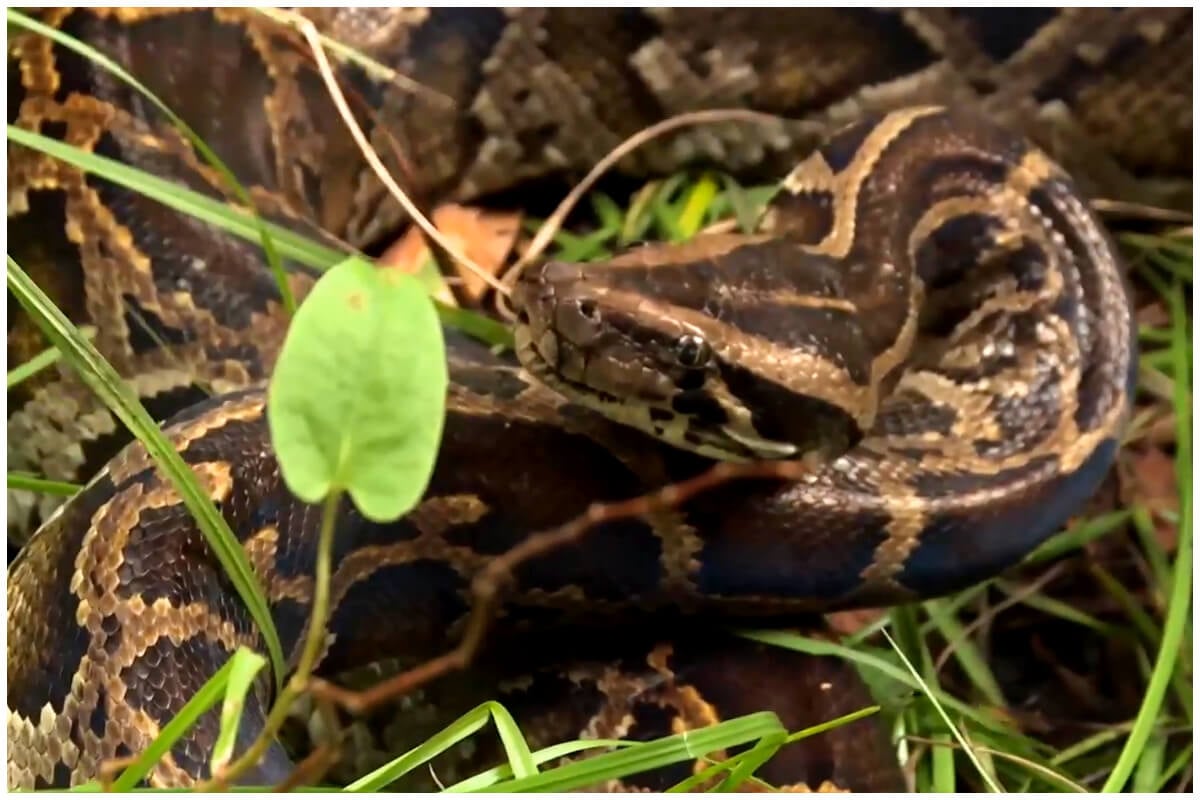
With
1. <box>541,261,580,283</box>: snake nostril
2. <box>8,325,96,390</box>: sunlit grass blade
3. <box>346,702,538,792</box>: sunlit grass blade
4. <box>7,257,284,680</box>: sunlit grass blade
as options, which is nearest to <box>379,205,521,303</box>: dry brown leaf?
<box>8,325,96,390</box>: sunlit grass blade

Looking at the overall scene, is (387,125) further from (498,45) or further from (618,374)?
(618,374)

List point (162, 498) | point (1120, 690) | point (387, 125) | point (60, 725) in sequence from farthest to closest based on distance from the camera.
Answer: point (387, 125), point (1120, 690), point (162, 498), point (60, 725)

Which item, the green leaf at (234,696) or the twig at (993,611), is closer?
the green leaf at (234,696)

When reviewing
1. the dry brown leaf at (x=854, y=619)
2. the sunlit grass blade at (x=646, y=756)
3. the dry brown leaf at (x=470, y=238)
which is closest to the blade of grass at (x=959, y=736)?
the dry brown leaf at (x=854, y=619)


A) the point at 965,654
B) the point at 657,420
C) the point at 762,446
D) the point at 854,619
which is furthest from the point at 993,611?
the point at 657,420

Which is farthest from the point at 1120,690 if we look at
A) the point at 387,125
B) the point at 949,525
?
the point at 387,125

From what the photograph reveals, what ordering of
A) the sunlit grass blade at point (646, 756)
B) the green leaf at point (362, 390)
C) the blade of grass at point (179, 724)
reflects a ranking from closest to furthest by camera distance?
the green leaf at point (362, 390) < the blade of grass at point (179, 724) < the sunlit grass blade at point (646, 756)

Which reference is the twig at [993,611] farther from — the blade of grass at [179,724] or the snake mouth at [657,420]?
the blade of grass at [179,724]

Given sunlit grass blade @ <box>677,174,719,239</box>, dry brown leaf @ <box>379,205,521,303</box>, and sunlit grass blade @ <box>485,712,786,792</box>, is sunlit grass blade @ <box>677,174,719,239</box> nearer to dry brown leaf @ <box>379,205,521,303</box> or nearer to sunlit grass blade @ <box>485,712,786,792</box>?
dry brown leaf @ <box>379,205,521,303</box>
